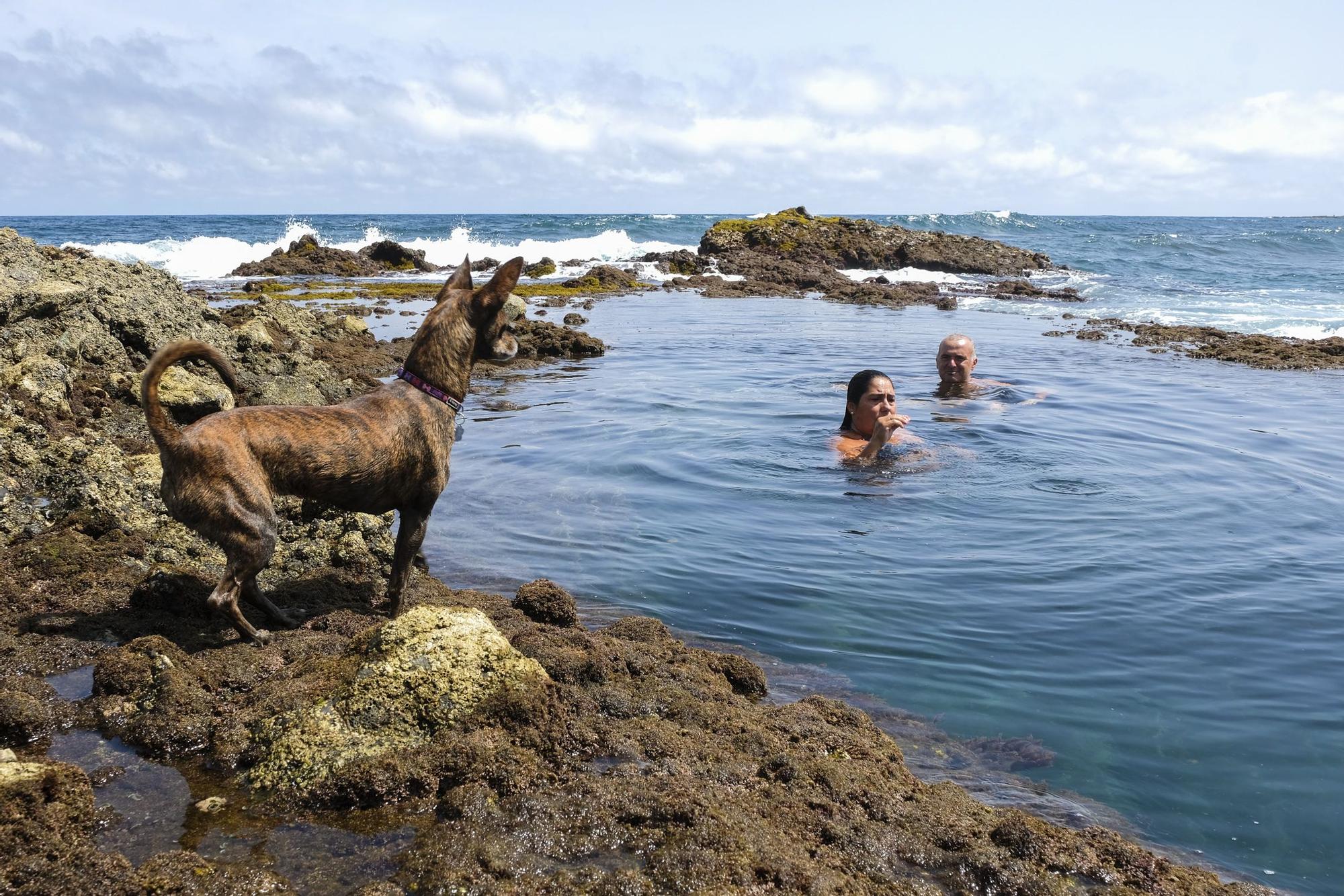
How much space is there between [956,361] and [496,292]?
978cm

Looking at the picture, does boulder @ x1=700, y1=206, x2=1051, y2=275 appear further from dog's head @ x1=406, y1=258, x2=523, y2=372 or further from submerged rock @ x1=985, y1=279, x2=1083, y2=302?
dog's head @ x1=406, y1=258, x2=523, y2=372

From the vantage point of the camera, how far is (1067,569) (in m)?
6.96

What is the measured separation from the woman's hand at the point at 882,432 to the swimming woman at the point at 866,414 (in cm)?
1

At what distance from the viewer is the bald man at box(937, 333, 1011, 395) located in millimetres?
13805

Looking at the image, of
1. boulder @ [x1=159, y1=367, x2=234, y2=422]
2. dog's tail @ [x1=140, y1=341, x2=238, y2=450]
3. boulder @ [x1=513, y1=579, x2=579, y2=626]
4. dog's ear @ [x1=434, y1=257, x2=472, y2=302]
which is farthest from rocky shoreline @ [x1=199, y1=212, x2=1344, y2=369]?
dog's tail @ [x1=140, y1=341, x2=238, y2=450]

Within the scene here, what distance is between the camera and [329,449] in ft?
16.3

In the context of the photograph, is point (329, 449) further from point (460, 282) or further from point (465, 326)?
point (460, 282)

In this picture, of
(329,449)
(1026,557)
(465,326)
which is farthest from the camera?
(1026,557)

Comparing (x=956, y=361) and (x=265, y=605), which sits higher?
(x=956, y=361)

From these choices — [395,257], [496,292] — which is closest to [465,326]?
[496,292]

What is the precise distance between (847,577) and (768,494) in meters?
2.44

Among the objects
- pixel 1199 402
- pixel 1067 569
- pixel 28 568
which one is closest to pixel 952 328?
pixel 1199 402

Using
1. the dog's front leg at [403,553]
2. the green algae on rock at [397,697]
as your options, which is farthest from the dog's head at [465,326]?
the green algae on rock at [397,697]

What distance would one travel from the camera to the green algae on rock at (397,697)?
3.68 metres
